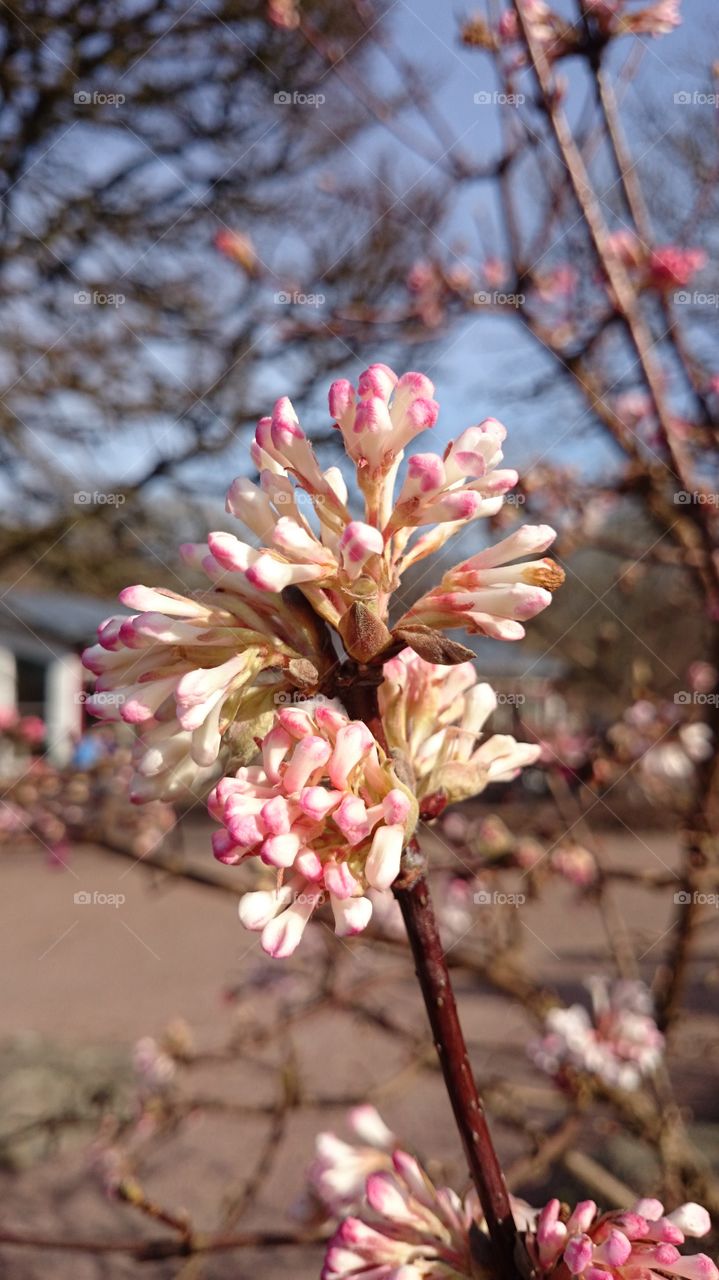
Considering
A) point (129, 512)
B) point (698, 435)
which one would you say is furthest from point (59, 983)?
point (698, 435)

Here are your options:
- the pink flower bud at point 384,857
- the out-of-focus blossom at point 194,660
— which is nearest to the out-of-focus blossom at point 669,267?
the out-of-focus blossom at point 194,660

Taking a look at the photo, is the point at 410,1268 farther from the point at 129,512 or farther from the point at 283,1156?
the point at 283,1156

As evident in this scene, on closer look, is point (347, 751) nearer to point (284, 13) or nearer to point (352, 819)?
point (352, 819)

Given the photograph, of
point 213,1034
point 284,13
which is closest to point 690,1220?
point 284,13

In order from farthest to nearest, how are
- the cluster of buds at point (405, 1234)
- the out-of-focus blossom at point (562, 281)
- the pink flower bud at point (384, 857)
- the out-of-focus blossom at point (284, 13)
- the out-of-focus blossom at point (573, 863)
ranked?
the out-of-focus blossom at point (562, 281) → the out-of-focus blossom at point (573, 863) → the out-of-focus blossom at point (284, 13) → the cluster of buds at point (405, 1234) → the pink flower bud at point (384, 857)

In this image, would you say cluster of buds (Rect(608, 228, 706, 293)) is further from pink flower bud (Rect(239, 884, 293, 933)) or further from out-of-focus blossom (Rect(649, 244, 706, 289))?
pink flower bud (Rect(239, 884, 293, 933))

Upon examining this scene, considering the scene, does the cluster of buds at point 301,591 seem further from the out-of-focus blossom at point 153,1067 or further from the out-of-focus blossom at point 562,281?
the out-of-focus blossom at point 562,281
